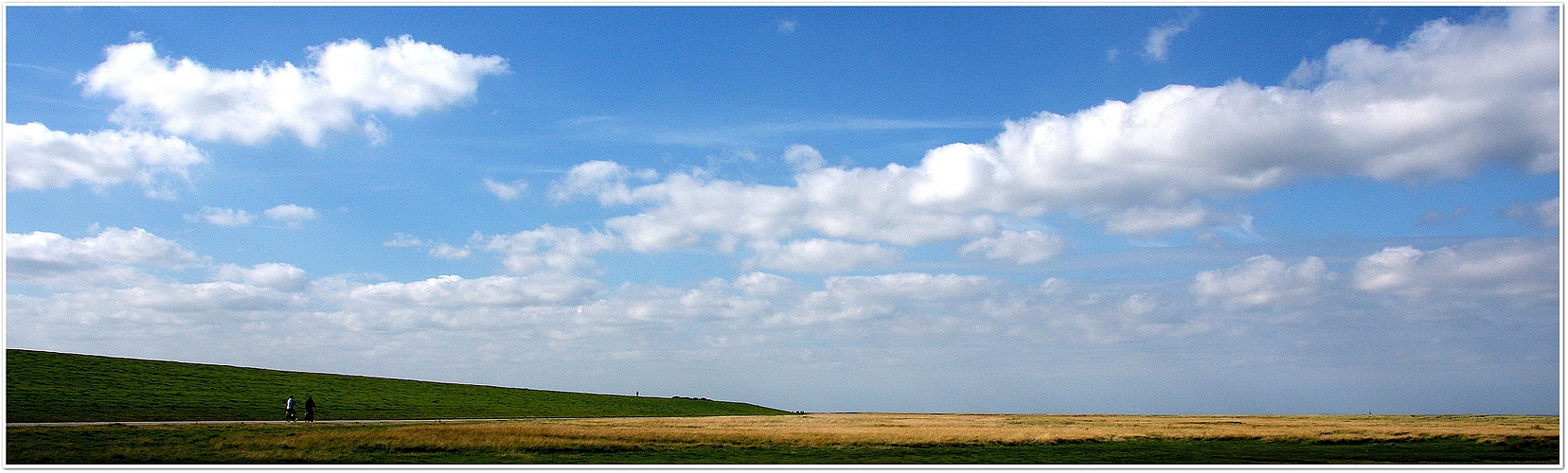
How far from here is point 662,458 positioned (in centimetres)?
4181

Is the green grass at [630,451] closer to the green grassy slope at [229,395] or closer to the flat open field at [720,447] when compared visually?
the flat open field at [720,447]

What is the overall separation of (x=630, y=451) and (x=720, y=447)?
5.10 metres

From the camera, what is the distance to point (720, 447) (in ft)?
160

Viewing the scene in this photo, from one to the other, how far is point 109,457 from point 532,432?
21579mm

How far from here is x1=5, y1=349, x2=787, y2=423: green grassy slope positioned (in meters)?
73.3

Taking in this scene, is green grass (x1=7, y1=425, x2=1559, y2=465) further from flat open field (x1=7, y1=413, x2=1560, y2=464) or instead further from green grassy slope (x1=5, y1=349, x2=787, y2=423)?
green grassy slope (x1=5, y1=349, x2=787, y2=423)

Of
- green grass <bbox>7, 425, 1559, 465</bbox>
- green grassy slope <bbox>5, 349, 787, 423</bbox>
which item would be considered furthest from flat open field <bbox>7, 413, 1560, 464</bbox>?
green grassy slope <bbox>5, 349, 787, 423</bbox>

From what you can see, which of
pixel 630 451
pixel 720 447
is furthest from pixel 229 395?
pixel 720 447

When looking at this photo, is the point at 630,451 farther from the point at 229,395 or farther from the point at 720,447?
the point at 229,395

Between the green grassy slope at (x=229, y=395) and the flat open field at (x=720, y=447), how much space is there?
22882 mm

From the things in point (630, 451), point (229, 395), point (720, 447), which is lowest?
point (229, 395)

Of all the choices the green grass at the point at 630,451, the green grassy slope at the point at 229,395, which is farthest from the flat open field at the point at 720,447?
the green grassy slope at the point at 229,395
